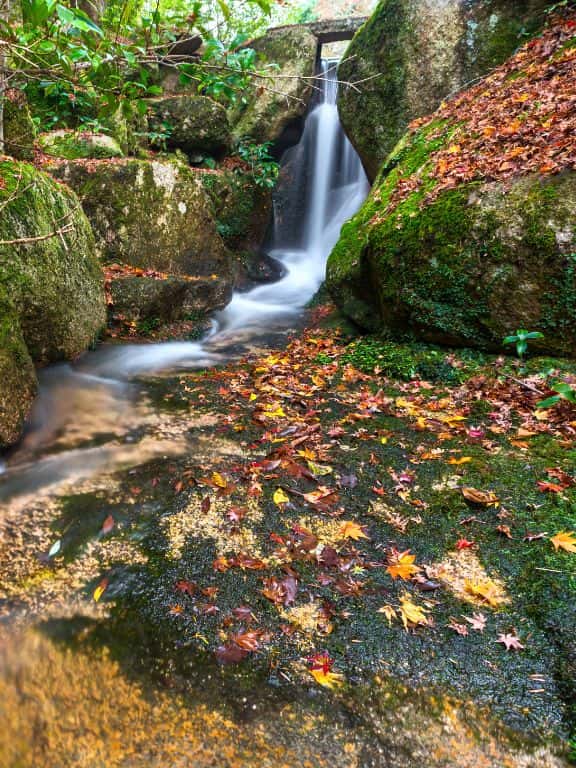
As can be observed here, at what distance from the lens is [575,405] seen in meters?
3.83

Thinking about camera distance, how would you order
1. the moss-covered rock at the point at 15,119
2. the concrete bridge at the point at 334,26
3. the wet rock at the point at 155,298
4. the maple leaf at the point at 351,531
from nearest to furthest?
the maple leaf at the point at 351,531 → the moss-covered rock at the point at 15,119 → the wet rock at the point at 155,298 → the concrete bridge at the point at 334,26

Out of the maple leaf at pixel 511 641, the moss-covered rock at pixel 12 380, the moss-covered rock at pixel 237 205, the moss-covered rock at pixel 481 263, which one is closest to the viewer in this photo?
the maple leaf at pixel 511 641

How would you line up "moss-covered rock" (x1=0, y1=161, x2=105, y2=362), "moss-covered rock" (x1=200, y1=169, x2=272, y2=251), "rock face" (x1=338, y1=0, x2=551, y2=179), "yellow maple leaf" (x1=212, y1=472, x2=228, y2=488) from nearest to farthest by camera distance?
"yellow maple leaf" (x1=212, y1=472, x2=228, y2=488)
"moss-covered rock" (x1=0, y1=161, x2=105, y2=362)
"rock face" (x1=338, y1=0, x2=551, y2=179)
"moss-covered rock" (x1=200, y1=169, x2=272, y2=251)

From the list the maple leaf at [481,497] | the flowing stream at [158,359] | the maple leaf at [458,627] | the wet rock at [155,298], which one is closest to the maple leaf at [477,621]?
the maple leaf at [458,627]

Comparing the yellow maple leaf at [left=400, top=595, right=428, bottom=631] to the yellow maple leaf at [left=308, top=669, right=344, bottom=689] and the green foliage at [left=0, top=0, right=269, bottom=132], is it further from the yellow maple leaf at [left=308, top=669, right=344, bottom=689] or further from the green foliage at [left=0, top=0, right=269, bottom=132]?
the green foliage at [left=0, top=0, right=269, bottom=132]

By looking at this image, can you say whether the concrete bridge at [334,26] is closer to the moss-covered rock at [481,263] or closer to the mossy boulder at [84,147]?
the mossy boulder at [84,147]

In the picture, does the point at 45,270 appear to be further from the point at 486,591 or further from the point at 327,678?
the point at 486,591

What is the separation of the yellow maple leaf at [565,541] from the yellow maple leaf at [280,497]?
1.74m

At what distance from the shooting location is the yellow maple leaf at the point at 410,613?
7.49 feet

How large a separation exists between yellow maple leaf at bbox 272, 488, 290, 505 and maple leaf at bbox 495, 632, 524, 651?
1.55 metres

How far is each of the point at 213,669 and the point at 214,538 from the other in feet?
2.87

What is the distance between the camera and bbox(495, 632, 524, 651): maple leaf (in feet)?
7.03

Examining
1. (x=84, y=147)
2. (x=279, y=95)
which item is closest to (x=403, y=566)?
(x=84, y=147)

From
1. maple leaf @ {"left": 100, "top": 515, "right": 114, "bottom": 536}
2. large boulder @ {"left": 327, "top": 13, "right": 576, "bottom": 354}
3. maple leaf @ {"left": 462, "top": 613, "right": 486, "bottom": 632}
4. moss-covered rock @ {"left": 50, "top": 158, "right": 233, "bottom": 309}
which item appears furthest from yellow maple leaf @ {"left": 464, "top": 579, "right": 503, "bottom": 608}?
moss-covered rock @ {"left": 50, "top": 158, "right": 233, "bottom": 309}
